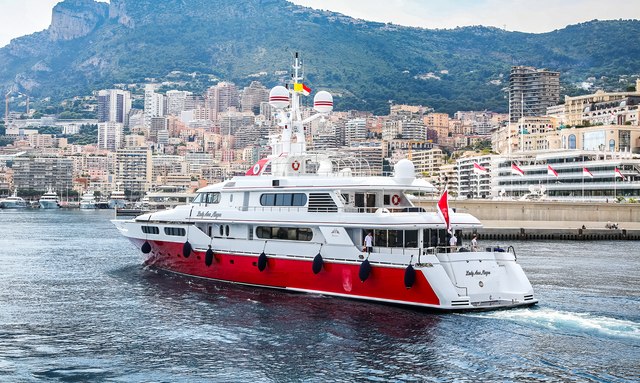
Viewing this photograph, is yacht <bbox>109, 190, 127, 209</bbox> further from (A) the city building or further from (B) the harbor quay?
(B) the harbor quay

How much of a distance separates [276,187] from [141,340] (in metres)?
8.35

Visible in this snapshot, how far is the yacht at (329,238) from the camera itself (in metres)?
22.0

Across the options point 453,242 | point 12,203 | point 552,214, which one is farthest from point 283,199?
point 12,203

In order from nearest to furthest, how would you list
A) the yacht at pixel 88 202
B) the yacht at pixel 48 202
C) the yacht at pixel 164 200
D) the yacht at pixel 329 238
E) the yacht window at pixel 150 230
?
the yacht at pixel 329 238 < the yacht window at pixel 150 230 < the yacht at pixel 164 200 < the yacht at pixel 88 202 < the yacht at pixel 48 202

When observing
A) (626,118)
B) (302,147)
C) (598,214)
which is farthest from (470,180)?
(302,147)

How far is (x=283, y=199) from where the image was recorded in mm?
25984

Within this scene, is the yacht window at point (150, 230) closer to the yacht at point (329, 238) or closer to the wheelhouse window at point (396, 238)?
the yacht at point (329, 238)

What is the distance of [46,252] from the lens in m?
45.3

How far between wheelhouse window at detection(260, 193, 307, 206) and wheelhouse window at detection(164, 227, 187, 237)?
4.42 m

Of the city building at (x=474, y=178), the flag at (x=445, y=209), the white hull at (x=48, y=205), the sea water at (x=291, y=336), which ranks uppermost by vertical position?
the city building at (x=474, y=178)

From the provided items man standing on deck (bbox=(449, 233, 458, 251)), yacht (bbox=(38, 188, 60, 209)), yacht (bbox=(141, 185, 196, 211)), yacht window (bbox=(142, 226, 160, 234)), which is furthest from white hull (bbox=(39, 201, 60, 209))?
man standing on deck (bbox=(449, 233, 458, 251))

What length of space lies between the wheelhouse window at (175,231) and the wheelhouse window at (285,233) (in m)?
4.25

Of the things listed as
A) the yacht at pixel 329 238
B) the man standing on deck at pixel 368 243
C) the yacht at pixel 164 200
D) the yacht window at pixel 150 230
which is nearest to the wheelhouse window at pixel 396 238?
the yacht at pixel 329 238

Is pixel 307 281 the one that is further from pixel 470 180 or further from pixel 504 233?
pixel 470 180
